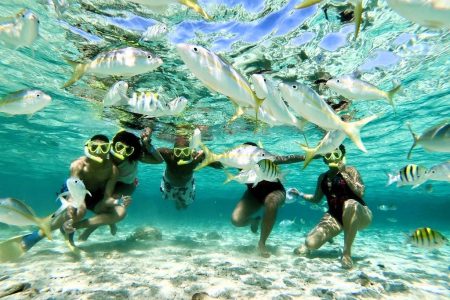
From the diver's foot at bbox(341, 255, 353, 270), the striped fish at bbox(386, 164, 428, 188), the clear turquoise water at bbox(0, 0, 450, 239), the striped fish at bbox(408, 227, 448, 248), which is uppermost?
the clear turquoise water at bbox(0, 0, 450, 239)

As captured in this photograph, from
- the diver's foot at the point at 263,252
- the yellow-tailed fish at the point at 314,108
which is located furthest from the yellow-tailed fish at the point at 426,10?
the diver's foot at the point at 263,252

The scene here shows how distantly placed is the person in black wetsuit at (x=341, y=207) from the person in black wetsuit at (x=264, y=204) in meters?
1.27

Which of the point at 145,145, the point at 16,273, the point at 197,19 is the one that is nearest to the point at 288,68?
the point at 197,19

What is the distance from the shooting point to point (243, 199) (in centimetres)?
958

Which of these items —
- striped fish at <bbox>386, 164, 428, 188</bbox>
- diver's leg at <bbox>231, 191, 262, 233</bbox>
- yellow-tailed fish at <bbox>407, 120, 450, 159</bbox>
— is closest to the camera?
yellow-tailed fish at <bbox>407, 120, 450, 159</bbox>

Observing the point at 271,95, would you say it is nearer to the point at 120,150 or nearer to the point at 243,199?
the point at 120,150

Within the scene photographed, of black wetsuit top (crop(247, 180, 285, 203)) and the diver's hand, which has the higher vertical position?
the diver's hand

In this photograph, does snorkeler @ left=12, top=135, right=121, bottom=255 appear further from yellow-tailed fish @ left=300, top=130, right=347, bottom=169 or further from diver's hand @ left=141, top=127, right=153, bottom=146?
yellow-tailed fish @ left=300, top=130, right=347, bottom=169

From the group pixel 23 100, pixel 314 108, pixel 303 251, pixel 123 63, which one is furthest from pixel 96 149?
pixel 303 251

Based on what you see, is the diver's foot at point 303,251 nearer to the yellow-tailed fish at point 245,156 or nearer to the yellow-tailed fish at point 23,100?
A: the yellow-tailed fish at point 245,156

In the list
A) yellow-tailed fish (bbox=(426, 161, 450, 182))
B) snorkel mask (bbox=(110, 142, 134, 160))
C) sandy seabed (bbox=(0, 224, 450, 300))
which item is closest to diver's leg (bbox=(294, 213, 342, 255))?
sandy seabed (bbox=(0, 224, 450, 300))

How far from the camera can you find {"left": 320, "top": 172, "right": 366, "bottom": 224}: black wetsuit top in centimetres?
798

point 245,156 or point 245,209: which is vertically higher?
point 245,156

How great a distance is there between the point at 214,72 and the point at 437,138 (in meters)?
3.66
